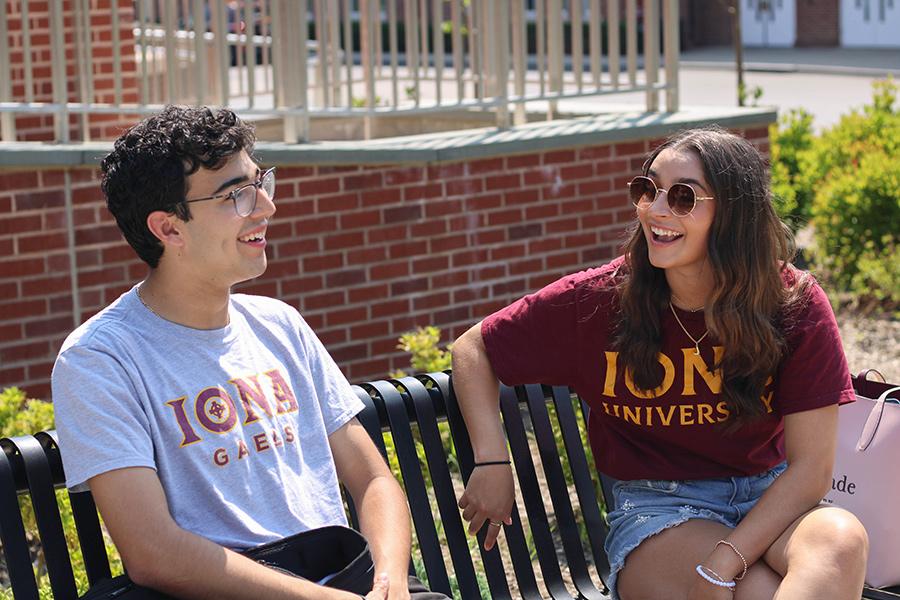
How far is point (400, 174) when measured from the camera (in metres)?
5.96

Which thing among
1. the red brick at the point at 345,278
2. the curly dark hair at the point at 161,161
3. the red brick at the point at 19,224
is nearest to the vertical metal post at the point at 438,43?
the red brick at the point at 345,278

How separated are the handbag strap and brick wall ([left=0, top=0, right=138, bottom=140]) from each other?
423 centimetres

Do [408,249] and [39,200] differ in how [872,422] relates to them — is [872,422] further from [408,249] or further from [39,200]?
[39,200]

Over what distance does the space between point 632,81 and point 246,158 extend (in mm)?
4233

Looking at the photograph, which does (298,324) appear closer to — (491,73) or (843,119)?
(491,73)

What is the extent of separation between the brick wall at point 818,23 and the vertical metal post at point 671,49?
24.5 meters

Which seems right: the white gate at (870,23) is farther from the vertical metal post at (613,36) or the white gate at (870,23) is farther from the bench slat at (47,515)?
the bench slat at (47,515)

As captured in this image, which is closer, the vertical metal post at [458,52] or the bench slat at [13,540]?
the bench slat at [13,540]

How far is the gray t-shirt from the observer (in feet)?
8.30

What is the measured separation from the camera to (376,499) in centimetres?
291

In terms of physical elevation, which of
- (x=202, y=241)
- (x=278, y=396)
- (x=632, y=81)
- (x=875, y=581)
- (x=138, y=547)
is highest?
(x=632, y=81)

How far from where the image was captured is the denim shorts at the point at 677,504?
307 cm

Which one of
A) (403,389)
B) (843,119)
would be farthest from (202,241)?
(843,119)

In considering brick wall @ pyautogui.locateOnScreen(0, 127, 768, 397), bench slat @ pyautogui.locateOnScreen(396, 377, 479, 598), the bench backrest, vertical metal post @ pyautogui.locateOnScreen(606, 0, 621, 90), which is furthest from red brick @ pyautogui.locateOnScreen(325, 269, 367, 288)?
bench slat @ pyautogui.locateOnScreen(396, 377, 479, 598)
